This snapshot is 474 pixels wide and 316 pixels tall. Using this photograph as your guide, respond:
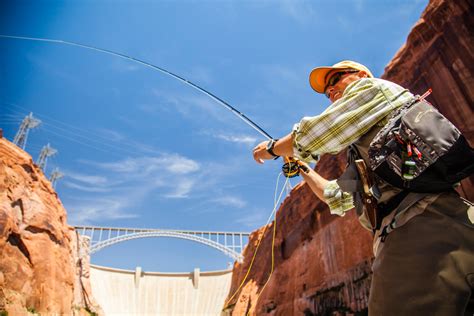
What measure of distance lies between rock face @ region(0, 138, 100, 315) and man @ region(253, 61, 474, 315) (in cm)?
1718

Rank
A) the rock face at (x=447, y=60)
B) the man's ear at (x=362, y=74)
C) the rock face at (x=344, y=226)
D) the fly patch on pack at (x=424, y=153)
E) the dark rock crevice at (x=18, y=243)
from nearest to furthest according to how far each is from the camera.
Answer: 1. the fly patch on pack at (x=424, y=153)
2. the man's ear at (x=362, y=74)
3. the rock face at (x=447, y=60)
4. the rock face at (x=344, y=226)
5. the dark rock crevice at (x=18, y=243)

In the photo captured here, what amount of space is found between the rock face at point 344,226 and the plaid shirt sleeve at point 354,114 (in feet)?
28.2

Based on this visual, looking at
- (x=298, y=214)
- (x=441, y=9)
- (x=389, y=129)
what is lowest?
(x=389, y=129)

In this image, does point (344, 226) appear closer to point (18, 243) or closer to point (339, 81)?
point (339, 81)

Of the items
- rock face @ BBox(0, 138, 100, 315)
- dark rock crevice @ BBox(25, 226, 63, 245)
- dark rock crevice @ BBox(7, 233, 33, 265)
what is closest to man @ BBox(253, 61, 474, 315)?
rock face @ BBox(0, 138, 100, 315)

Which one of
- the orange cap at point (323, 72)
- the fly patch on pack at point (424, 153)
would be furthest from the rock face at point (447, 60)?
the fly patch on pack at point (424, 153)

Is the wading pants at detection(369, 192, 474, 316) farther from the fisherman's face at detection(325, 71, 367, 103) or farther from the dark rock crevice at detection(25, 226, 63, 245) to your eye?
the dark rock crevice at detection(25, 226, 63, 245)

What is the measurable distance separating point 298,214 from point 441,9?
14123 mm

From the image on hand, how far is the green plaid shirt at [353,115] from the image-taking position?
5.76 feet

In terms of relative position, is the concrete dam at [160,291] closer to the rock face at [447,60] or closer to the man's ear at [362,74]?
the rock face at [447,60]

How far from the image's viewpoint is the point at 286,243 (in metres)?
22.0

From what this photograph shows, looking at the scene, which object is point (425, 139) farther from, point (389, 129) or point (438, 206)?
point (438, 206)

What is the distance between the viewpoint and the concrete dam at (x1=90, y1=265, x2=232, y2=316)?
56.6m

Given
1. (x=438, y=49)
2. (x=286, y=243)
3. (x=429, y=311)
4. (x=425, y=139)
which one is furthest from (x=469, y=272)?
(x=286, y=243)
